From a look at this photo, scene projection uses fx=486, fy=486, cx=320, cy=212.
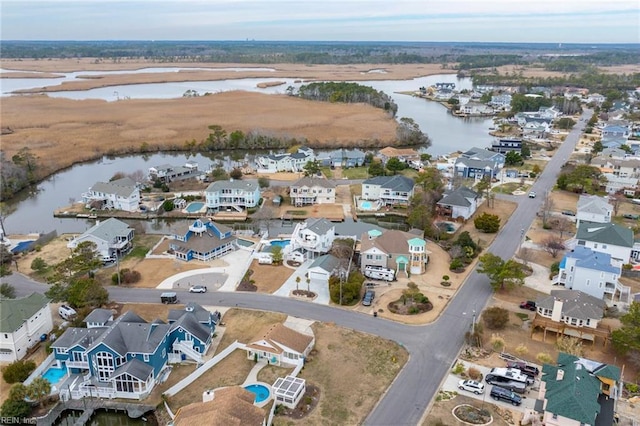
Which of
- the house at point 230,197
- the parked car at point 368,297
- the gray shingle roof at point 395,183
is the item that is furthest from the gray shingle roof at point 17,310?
the gray shingle roof at point 395,183

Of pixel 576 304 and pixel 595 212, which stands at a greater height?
pixel 595 212

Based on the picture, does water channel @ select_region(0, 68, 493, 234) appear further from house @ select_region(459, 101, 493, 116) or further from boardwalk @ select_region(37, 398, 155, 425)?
boardwalk @ select_region(37, 398, 155, 425)

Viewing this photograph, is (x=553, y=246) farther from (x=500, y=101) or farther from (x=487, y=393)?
(x=500, y=101)

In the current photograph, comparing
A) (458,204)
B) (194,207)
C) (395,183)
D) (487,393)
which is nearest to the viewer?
(487,393)

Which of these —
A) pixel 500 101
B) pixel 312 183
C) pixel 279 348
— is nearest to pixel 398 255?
pixel 279 348

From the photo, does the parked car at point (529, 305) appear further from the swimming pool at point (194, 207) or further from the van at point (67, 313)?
the swimming pool at point (194, 207)

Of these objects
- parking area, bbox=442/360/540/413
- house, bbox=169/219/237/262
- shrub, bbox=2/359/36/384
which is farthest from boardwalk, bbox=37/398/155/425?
house, bbox=169/219/237/262
